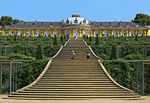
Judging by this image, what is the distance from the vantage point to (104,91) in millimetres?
26078

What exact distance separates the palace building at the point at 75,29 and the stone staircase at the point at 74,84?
71.4 m

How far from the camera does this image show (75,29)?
4122 inches

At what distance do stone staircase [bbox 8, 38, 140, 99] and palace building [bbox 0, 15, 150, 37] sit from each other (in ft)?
234

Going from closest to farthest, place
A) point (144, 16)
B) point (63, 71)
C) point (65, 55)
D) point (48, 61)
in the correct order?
point (63, 71), point (48, 61), point (65, 55), point (144, 16)

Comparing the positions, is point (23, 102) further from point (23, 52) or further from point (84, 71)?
point (23, 52)

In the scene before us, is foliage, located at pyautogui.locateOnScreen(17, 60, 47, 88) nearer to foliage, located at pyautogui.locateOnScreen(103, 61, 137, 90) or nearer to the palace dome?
foliage, located at pyautogui.locateOnScreen(103, 61, 137, 90)

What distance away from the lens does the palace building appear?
104m

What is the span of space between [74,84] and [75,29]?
7749cm

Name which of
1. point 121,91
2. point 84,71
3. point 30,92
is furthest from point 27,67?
point 121,91

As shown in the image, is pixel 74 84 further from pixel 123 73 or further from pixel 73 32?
pixel 73 32

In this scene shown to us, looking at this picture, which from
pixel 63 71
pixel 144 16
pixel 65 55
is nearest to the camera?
pixel 63 71

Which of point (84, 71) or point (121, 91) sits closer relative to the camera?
point (121, 91)

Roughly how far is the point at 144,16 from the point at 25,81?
91.4 m

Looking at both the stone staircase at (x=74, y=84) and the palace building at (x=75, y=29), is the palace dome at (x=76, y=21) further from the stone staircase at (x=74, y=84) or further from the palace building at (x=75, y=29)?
the stone staircase at (x=74, y=84)
